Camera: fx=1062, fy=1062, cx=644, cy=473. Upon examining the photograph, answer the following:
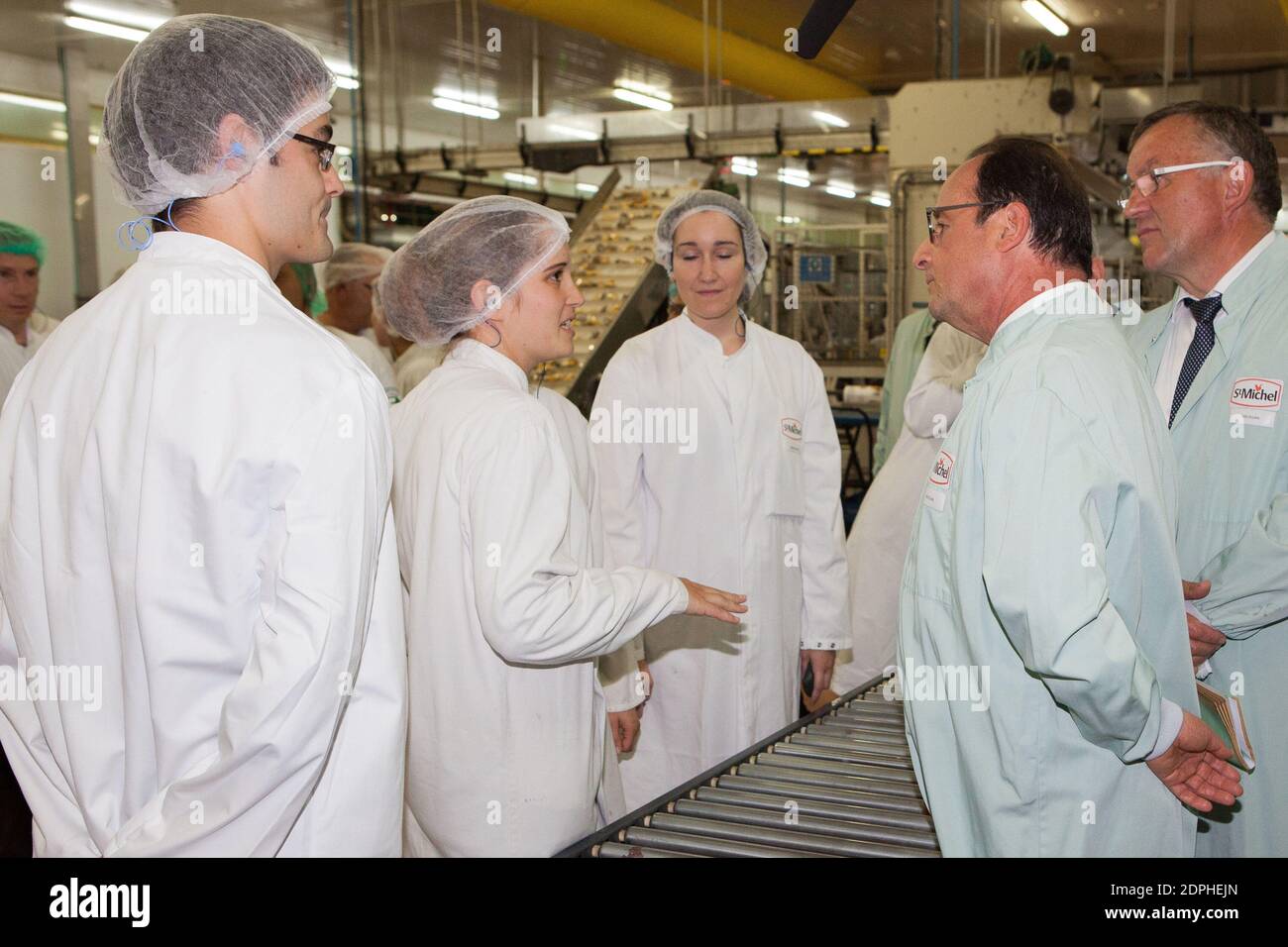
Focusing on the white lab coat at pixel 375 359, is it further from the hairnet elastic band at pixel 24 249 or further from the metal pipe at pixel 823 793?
the metal pipe at pixel 823 793

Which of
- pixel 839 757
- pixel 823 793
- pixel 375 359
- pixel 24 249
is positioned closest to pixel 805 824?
pixel 823 793

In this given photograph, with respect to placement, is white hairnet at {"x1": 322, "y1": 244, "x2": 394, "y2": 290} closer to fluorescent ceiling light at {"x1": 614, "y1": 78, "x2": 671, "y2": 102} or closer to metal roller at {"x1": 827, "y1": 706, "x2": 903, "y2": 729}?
metal roller at {"x1": 827, "y1": 706, "x2": 903, "y2": 729}

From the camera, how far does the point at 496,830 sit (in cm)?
188

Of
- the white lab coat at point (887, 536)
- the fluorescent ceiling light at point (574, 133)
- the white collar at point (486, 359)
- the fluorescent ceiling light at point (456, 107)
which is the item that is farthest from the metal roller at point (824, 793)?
the fluorescent ceiling light at point (456, 107)

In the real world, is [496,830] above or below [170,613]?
below

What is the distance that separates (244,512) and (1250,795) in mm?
1838

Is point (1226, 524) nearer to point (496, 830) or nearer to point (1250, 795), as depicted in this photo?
point (1250, 795)

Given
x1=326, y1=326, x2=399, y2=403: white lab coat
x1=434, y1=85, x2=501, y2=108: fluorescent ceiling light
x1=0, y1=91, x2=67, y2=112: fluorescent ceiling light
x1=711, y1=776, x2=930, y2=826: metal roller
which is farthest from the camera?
x1=434, y1=85, x2=501, y2=108: fluorescent ceiling light

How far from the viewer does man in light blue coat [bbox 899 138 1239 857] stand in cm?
138

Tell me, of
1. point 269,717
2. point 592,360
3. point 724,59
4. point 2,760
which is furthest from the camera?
point 724,59

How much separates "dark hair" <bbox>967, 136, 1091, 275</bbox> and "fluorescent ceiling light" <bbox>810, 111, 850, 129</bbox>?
601cm

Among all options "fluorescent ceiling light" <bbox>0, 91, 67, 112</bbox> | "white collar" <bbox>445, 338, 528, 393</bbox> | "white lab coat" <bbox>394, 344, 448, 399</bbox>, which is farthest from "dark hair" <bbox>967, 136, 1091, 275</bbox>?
"fluorescent ceiling light" <bbox>0, 91, 67, 112</bbox>

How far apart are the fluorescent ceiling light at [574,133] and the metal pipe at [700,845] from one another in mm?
6648
